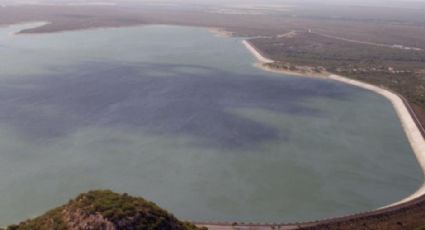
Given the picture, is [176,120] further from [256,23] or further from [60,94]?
[256,23]

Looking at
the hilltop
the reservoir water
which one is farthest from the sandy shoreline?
the hilltop

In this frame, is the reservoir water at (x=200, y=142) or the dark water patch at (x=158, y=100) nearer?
the reservoir water at (x=200, y=142)

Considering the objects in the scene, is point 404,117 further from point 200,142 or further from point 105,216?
point 105,216

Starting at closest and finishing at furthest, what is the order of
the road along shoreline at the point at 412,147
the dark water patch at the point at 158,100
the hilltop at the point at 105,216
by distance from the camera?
the hilltop at the point at 105,216 → the road along shoreline at the point at 412,147 → the dark water patch at the point at 158,100

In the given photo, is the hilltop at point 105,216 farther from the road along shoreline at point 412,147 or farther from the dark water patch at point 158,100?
the dark water patch at point 158,100

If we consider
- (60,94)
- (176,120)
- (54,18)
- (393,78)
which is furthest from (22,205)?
(54,18)

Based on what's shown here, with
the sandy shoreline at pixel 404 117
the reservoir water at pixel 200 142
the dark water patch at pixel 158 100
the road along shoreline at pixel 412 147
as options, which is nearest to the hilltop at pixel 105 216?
the road along shoreline at pixel 412 147

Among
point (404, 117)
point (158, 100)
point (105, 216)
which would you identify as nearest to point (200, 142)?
point (158, 100)
